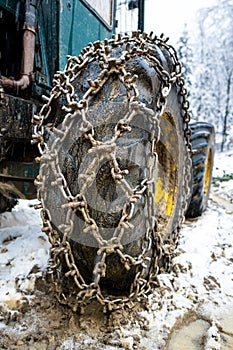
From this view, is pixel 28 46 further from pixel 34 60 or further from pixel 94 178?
pixel 94 178

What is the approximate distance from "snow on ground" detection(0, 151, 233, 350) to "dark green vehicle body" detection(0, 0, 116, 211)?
0.44 m

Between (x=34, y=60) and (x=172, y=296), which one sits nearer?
(x=172, y=296)

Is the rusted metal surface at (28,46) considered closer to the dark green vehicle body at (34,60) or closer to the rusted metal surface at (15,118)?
the dark green vehicle body at (34,60)

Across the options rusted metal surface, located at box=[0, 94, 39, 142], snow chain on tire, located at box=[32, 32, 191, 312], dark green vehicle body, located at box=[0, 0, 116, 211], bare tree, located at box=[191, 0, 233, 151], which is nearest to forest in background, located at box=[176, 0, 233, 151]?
bare tree, located at box=[191, 0, 233, 151]

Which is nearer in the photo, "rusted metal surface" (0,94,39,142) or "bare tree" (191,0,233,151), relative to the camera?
"rusted metal surface" (0,94,39,142)

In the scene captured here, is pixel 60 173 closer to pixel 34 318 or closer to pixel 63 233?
pixel 63 233

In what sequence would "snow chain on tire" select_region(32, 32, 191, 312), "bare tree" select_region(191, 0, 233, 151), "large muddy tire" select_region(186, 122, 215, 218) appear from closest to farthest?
"snow chain on tire" select_region(32, 32, 191, 312)
"large muddy tire" select_region(186, 122, 215, 218)
"bare tree" select_region(191, 0, 233, 151)

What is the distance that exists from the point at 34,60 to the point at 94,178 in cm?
102

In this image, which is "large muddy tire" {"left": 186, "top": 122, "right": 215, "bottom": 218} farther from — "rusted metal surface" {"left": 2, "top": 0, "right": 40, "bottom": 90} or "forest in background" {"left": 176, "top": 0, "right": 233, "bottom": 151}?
"forest in background" {"left": 176, "top": 0, "right": 233, "bottom": 151}

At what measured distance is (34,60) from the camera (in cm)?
172

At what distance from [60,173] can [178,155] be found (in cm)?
82

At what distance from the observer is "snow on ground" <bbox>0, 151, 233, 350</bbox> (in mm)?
1043

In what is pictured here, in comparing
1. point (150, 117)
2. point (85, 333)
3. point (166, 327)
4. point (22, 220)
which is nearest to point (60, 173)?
point (150, 117)

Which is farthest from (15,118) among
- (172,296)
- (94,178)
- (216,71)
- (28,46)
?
(216,71)
